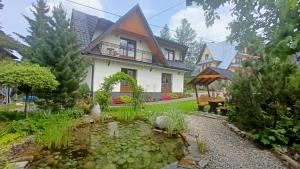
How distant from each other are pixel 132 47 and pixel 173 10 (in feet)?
19.7

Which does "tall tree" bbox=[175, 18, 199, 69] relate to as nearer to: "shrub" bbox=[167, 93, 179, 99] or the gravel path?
"shrub" bbox=[167, 93, 179, 99]

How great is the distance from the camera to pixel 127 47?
1817cm

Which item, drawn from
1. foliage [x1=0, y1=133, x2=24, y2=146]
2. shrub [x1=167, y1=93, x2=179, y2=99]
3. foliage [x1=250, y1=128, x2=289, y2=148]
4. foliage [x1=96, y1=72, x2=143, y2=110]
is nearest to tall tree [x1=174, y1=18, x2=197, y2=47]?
shrub [x1=167, y1=93, x2=179, y2=99]

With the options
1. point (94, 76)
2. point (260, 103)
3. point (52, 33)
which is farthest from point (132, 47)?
point (260, 103)

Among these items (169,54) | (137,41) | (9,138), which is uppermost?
(137,41)

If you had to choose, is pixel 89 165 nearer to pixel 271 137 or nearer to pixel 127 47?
pixel 271 137

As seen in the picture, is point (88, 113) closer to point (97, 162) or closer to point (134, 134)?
point (134, 134)

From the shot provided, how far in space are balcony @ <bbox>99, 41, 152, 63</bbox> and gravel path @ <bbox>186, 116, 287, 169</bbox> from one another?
11120 millimetres

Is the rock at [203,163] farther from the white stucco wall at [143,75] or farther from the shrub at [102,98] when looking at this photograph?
the white stucco wall at [143,75]

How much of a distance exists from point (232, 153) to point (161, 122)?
281 centimetres

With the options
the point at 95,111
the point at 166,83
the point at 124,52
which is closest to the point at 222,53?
the point at 166,83

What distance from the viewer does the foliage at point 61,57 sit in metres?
8.70

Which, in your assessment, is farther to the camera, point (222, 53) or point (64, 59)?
point (222, 53)

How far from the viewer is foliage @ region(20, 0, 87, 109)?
28.5 ft
